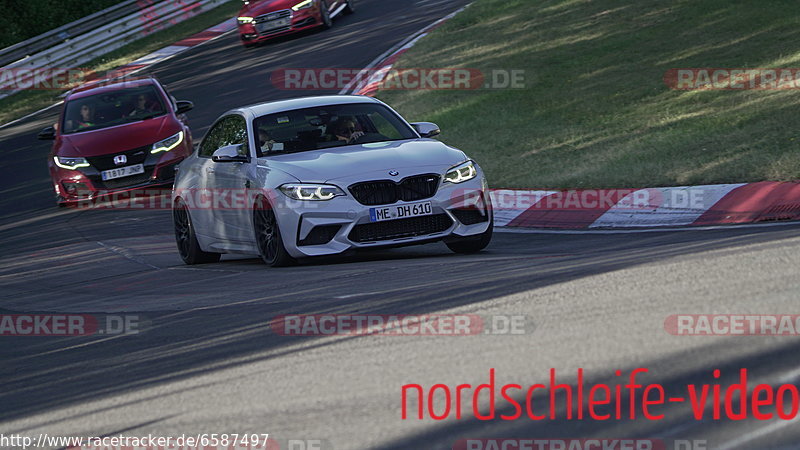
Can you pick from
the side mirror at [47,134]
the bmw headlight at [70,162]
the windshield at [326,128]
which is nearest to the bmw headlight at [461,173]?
the windshield at [326,128]

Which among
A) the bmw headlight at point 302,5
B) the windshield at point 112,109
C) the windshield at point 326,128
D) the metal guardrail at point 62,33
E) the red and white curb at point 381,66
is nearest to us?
the windshield at point 326,128

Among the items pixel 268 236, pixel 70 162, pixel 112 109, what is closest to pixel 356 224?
pixel 268 236

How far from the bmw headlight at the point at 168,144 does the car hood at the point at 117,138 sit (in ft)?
0.20

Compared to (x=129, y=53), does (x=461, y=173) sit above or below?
above

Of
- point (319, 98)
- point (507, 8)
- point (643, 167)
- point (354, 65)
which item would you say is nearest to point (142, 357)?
point (319, 98)

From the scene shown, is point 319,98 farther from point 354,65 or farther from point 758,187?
point 354,65

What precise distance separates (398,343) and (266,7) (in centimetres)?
2325

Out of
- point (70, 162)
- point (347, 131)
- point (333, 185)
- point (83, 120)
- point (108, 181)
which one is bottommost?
point (108, 181)

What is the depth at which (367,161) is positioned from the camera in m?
10.1

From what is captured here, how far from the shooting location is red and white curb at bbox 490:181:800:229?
10.4 m

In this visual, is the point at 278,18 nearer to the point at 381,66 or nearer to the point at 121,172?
the point at 381,66

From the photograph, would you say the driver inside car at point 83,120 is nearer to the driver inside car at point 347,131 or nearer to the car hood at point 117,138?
the car hood at point 117,138

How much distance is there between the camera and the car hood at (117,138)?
683 inches

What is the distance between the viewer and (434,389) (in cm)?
542
